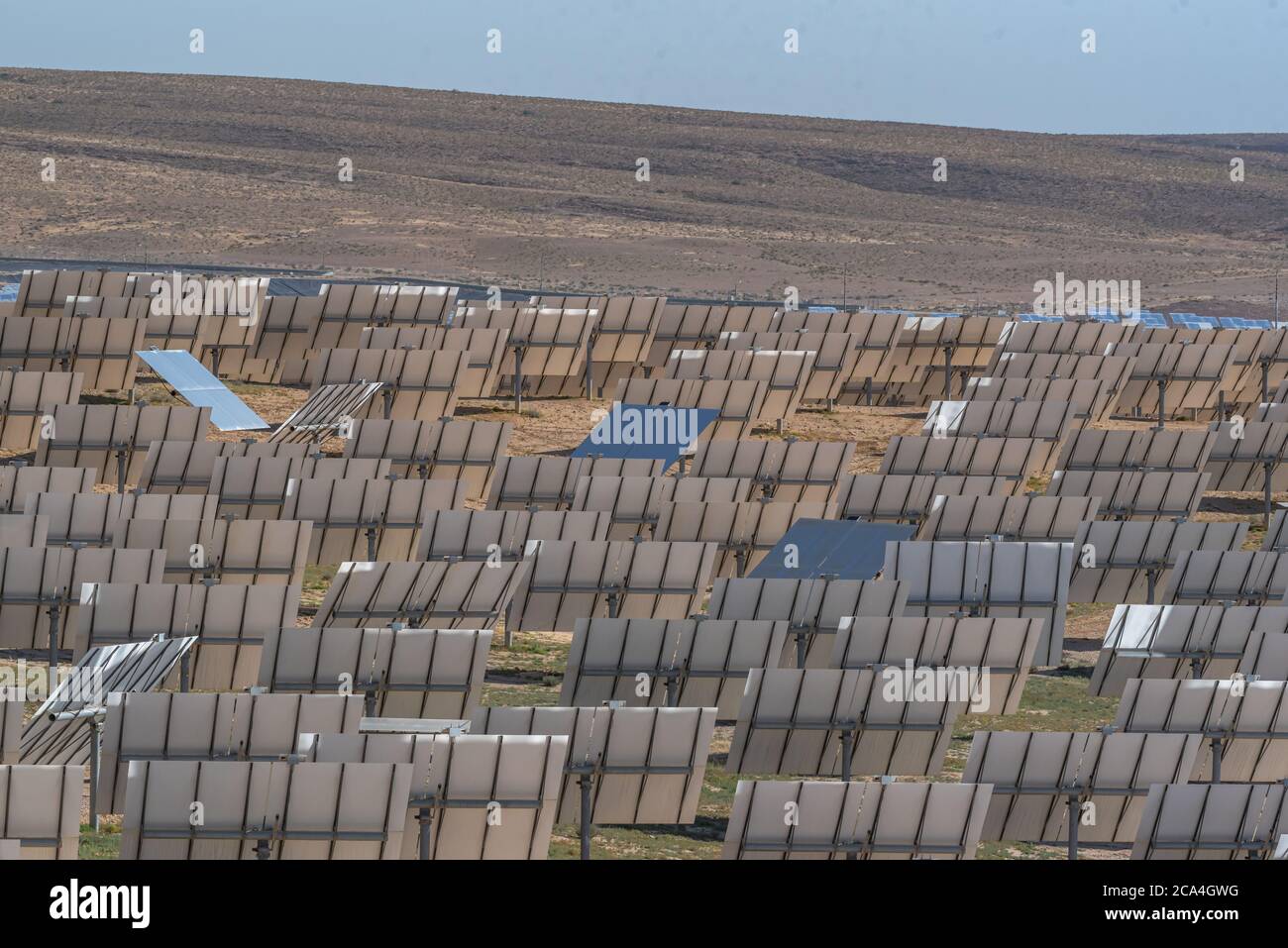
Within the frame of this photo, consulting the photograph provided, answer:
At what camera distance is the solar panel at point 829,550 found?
1984 cm

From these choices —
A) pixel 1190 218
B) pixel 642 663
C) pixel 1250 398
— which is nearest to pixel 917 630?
pixel 642 663

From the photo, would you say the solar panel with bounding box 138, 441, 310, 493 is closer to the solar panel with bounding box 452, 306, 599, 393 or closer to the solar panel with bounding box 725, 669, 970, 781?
the solar panel with bounding box 452, 306, 599, 393

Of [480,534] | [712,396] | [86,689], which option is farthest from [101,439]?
[86,689]

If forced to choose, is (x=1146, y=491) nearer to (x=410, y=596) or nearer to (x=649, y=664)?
(x=649, y=664)

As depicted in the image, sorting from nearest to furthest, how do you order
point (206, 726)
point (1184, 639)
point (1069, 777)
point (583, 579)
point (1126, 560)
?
point (206, 726), point (1069, 777), point (1184, 639), point (583, 579), point (1126, 560)

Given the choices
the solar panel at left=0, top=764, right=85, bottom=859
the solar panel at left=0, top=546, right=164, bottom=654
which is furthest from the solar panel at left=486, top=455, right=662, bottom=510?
the solar panel at left=0, top=764, right=85, bottom=859

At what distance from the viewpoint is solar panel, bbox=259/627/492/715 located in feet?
50.6

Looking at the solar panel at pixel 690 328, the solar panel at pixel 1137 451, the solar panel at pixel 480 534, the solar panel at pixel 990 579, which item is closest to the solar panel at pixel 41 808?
the solar panel at pixel 480 534

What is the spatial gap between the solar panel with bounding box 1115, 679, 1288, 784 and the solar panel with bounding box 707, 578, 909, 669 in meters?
3.20

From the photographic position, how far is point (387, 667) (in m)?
15.6

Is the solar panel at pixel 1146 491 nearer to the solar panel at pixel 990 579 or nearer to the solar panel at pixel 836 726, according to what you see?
the solar panel at pixel 990 579

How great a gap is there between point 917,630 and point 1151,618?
238cm

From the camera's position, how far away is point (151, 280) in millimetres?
33406

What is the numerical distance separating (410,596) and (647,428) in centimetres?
883
